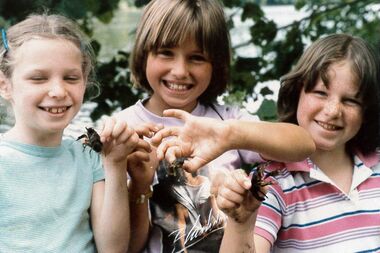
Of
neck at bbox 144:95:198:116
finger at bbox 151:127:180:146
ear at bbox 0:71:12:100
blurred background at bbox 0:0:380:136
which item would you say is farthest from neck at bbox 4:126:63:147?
blurred background at bbox 0:0:380:136

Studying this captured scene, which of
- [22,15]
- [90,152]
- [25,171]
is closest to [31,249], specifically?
[25,171]

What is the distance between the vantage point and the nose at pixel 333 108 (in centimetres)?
228

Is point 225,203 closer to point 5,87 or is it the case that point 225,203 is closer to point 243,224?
point 243,224

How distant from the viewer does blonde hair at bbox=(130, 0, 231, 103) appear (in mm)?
2322

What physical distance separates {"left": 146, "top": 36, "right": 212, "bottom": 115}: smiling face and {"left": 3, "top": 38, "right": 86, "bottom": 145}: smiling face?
0.36m

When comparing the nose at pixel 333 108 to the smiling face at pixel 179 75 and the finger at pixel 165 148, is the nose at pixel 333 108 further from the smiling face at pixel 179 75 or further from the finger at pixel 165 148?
the finger at pixel 165 148

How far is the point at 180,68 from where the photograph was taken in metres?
2.31

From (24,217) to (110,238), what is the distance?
282 millimetres

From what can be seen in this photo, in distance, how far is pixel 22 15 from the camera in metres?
3.23

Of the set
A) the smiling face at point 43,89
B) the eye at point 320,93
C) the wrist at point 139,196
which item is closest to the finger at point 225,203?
the wrist at point 139,196

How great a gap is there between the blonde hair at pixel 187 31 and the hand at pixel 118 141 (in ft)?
1.64

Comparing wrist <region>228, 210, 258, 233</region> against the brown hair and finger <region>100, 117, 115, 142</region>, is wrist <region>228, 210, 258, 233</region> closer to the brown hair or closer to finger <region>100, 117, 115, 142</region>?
finger <region>100, 117, 115, 142</region>

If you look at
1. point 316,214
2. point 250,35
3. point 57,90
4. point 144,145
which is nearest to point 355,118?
point 316,214

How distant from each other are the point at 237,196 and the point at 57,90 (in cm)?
69
